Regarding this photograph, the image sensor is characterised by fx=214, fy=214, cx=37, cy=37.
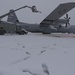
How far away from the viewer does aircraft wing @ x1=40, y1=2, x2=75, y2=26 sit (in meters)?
28.4

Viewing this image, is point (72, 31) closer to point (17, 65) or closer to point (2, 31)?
point (2, 31)

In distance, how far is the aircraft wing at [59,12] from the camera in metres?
28.4

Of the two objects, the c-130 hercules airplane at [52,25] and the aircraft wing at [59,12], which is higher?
the aircraft wing at [59,12]

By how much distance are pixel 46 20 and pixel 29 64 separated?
2871 cm

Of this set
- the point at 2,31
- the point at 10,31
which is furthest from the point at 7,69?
the point at 10,31

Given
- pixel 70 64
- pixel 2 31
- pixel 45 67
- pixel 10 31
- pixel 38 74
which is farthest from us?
pixel 10 31

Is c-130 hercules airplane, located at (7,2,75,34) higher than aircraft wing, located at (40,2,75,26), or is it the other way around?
aircraft wing, located at (40,2,75,26)

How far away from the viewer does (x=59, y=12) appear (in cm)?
3070

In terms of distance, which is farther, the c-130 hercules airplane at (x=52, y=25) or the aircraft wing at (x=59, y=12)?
the c-130 hercules airplane at (x=52, y=25)

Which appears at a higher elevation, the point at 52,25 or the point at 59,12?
the point at 59,12

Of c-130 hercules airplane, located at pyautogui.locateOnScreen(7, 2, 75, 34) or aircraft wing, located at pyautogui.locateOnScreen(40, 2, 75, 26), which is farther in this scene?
c-130 hercules airplane, located at pyautogui.locateOnScreen(7, 2, 75, 34)

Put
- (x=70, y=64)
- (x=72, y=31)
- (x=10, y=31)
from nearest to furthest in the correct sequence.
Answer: (x=70, y=64), (x=10, y=31), (x=72, y=31)

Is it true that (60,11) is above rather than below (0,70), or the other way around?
above

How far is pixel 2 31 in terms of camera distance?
85.8 feet
